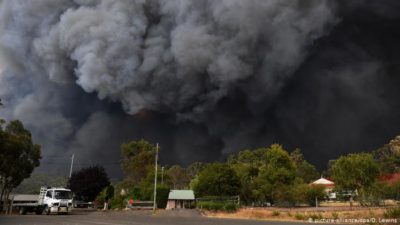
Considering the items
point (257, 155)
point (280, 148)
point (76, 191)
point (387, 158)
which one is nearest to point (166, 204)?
point (76, 191)

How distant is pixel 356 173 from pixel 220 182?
20.0m

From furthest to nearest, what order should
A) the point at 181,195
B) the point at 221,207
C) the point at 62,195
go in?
the point at 181,195, the point at 221,207, the point at 62,195

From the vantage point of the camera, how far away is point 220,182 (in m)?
58.8

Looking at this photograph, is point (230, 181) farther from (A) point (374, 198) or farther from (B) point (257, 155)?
(B) point (257, 155)

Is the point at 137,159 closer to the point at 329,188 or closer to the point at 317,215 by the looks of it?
the point at 329,188

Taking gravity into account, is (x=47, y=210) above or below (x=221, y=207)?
below

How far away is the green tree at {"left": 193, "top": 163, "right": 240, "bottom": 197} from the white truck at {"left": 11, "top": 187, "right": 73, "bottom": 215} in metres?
25.1

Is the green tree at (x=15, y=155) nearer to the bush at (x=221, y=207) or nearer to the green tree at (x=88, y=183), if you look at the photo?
the green tree at (x=88, y=183)

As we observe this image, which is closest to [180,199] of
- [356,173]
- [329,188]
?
[356,173]

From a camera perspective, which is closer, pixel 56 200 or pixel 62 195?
pixel 56 200

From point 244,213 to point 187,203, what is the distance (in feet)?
99.0

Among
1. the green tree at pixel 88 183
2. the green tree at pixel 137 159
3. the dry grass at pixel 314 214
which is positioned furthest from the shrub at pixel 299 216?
the green tree at pixel 137 159

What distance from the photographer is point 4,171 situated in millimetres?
42406

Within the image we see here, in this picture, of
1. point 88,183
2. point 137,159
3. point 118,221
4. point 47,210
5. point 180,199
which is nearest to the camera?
point 118,221
